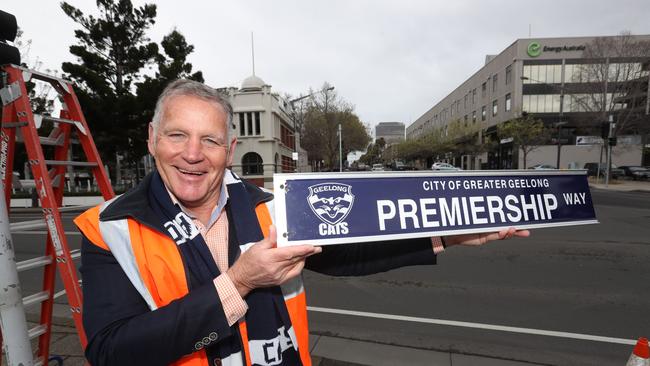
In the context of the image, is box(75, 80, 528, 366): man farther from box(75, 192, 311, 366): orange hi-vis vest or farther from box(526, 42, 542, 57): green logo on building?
box(526, 42, 542, 57): green logo on building

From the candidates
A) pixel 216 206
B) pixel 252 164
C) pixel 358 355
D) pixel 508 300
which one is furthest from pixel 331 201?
pixel 252 164

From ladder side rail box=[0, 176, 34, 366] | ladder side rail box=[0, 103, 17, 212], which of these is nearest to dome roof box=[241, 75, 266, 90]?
ladder side rail box=[0, 103, 17, 212]

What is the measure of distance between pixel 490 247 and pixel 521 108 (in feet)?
128

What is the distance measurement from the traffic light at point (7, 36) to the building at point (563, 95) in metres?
32.9

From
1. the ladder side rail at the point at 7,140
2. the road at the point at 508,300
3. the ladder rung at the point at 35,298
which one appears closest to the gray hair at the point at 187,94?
the ladder side rail at the point at 7,140

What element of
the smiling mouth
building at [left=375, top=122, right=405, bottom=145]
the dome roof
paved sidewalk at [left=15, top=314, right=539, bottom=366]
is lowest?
paved sidewalk at [left=15, top=314, right=539, bottom=366]

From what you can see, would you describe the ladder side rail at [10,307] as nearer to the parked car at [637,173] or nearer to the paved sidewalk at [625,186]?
the paved sidewalk at [625,186]

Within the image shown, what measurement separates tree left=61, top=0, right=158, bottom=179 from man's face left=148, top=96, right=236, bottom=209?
18.3 metres

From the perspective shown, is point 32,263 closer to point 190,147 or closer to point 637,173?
point 190,147

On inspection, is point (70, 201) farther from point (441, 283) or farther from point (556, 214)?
point (556, 214)

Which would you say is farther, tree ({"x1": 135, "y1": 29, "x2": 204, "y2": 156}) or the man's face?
tree ({"x1": 135, "y1": 29, "x2": 204, "y2": 156})

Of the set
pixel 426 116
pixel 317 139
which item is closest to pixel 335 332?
pixel 317 139

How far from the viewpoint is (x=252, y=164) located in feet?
93.8

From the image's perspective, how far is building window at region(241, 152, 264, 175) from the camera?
28391 millimetres
